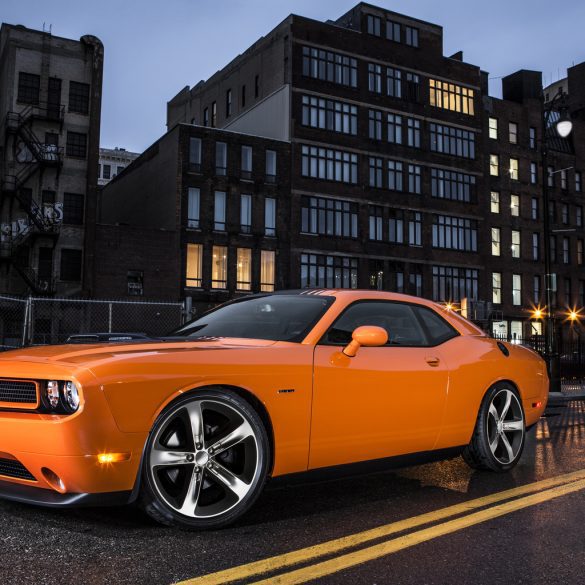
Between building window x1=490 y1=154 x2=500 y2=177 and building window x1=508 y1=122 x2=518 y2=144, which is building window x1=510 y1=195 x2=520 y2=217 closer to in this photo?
building window x1=490 y1=154 x2=500 y2=177

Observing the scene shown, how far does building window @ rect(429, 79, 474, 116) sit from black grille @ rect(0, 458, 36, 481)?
4773cm

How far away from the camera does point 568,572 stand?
315 cm

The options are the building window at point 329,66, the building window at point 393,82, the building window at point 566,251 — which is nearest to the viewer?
the building window at point 329,66

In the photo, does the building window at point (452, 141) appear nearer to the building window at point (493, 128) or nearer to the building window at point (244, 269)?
the building window at point (493, 128)

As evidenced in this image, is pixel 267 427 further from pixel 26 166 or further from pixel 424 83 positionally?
pixel 424 83

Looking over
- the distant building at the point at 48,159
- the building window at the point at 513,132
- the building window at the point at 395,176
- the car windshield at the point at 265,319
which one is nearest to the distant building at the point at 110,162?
the distant building at the point at 48,159

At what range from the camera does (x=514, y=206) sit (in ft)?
169

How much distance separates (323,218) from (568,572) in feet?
130

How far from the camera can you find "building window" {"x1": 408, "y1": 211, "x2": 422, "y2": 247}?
149ft

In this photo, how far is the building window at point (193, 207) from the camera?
39.1 m

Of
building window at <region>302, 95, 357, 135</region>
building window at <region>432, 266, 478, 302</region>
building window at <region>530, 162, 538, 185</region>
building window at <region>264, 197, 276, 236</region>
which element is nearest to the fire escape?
building window at <region>264, 197, 276, 236</region>

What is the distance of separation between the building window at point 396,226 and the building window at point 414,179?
1.93m

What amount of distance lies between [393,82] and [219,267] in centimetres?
1858

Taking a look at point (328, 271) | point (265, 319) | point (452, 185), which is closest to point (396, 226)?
point (452, 185)
